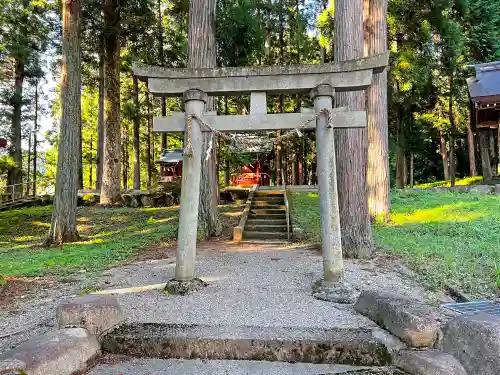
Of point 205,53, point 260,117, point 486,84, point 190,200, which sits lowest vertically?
point 190,200

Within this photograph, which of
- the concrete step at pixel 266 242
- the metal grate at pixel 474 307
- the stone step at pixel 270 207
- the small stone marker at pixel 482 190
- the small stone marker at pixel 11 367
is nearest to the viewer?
the small stone marker at pixel 11 367

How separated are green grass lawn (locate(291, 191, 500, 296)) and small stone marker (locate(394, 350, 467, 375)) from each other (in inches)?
97.9

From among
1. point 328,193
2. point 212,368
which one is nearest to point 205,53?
point 328,193

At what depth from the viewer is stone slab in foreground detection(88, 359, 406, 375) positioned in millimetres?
2926

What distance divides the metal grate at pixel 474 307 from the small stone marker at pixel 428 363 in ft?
4.86

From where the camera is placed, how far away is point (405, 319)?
3125 mm

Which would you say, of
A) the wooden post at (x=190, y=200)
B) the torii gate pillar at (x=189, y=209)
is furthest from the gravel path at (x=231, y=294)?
the wooden post at (x=190, y=200)

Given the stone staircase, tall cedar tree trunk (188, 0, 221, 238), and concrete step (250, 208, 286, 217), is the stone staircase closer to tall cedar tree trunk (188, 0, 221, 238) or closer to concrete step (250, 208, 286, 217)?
concrete step (250, 208, 286, 217)

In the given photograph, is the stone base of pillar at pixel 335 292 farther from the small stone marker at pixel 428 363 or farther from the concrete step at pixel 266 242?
the concrete step at pixel 266 242

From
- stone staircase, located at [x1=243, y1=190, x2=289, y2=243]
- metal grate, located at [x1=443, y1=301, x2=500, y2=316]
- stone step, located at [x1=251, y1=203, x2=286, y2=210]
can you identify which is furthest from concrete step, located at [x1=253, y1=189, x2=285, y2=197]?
metal grate, located at [x1=443, y1=301, x2=500, y2=316]

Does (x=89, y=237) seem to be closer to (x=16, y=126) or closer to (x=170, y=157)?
(x=170, y=157)

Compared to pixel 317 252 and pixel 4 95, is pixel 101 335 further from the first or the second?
pixel 4 95

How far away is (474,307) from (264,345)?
2682 millimetres

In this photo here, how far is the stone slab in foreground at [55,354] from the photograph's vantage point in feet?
8.06
